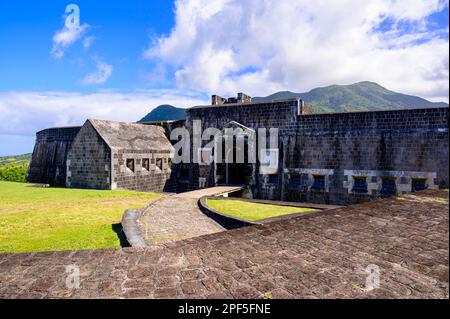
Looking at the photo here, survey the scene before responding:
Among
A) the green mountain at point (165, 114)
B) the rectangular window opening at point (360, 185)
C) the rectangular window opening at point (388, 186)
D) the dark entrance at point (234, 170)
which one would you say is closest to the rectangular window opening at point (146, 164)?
the dark entrance at point (234, 170)

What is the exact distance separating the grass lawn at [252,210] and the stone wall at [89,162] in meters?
9.03

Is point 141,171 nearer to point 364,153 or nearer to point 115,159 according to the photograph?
point 115,159

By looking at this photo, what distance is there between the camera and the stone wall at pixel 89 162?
18750mm

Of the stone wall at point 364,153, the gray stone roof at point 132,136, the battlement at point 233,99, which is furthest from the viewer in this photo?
the battlement at point 233,99

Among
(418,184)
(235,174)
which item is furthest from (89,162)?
(418,184)

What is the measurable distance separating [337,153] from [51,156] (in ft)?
79.6

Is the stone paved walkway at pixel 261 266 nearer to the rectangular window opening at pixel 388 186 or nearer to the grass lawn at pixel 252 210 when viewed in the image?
the grass lawn at pixel 252 210

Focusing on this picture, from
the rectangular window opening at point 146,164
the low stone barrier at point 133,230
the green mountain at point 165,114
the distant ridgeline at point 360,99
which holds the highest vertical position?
the distant ridgeline at point 360,99

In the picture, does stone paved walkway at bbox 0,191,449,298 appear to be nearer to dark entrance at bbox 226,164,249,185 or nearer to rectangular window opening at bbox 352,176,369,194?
rectangular window opening at bbox 352,176,369,194

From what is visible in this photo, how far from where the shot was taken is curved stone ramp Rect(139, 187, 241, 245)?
8.55 meters

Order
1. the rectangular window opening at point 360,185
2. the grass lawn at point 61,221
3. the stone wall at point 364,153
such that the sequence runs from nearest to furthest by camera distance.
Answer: the grass lawn at point 61,221, the stone wall at point 364,153, the rectangular window opening at point 360,185

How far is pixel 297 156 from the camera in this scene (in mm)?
19406

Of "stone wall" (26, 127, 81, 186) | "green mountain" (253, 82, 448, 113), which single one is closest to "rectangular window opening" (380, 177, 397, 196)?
"stone wall" (26, 127, 81, 186)
